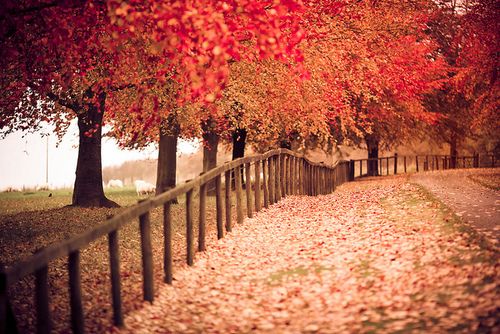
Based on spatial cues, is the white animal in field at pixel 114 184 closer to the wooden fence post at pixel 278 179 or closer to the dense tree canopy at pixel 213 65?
the dense tree canopy at pixel 213 65

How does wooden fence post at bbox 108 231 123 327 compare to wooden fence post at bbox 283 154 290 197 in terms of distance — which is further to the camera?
wooden fence post at bbox 283 154 290 197

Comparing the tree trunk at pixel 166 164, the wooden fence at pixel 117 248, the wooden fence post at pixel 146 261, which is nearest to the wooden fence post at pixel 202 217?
the wooden fence at pixel 117 248

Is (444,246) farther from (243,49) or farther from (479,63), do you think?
(479,63)

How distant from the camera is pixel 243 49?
14844 millimetres

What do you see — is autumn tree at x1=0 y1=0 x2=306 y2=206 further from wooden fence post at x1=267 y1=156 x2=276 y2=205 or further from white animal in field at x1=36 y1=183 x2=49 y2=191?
white animal in field at x1=36 y1=183 x2=49 y2=191

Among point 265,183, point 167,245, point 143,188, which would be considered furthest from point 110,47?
point 143,188

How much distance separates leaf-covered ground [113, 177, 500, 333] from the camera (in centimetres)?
618

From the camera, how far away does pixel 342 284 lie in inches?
298

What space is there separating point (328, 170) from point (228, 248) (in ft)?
50.5

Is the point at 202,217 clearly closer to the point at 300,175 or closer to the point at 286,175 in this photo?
the point at 286,175

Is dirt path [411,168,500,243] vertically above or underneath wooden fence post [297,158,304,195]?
underneath

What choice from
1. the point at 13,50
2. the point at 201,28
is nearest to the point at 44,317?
the point at 201,28

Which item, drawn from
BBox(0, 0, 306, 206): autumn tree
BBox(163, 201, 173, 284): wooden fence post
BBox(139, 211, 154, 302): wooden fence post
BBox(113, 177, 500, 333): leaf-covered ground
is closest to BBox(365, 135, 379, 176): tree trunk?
BBox(0, 0, 306, 206): autumn tree

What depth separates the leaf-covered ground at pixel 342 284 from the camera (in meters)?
6.18
